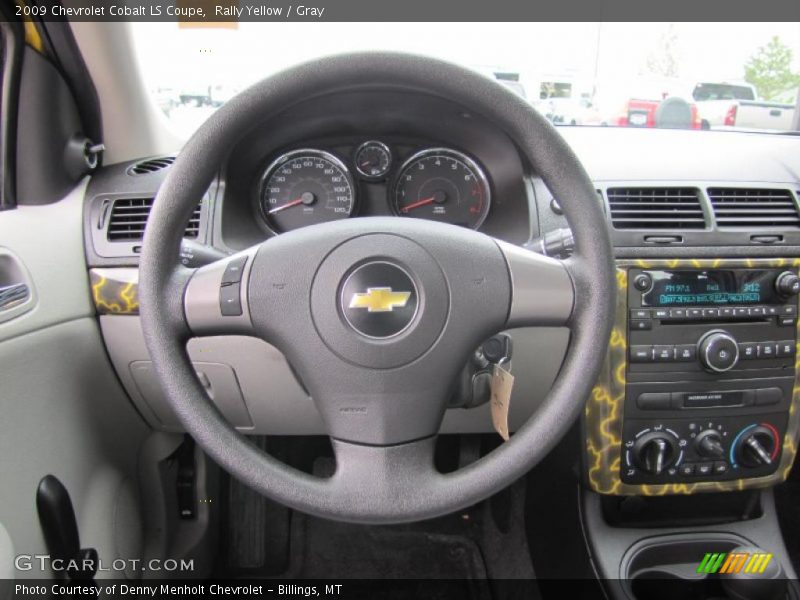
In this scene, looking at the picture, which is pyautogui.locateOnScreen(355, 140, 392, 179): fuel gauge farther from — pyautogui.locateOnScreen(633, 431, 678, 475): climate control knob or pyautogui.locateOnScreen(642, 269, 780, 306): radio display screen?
pyautogui.locateOnScreen(633, 431, 678, 475): climate control knob

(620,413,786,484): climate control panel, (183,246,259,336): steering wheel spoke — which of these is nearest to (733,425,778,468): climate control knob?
(620,413,786,484): climate control panel

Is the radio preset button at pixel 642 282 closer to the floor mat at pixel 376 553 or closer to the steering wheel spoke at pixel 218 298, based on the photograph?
the steering wheel spoke at pixel 218 298

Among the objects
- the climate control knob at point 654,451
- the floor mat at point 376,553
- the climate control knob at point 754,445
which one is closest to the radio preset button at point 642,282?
the climate control knob at point 654,451

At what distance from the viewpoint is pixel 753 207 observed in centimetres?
159

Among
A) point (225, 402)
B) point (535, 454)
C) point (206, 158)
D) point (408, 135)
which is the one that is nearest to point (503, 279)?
point (535, 454)

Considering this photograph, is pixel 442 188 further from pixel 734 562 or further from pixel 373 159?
pixel 734 562

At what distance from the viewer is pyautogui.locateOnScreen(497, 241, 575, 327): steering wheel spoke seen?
1001 mm

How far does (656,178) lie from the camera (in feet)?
5.09

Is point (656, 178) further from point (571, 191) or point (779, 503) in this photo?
point (779, 503)

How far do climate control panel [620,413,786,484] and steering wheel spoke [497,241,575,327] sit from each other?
0.68m

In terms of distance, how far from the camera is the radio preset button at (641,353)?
Answer: 149cm

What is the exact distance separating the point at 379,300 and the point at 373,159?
0.63m

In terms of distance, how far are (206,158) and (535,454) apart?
67 cm

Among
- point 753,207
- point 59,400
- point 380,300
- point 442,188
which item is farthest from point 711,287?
point 59,400
